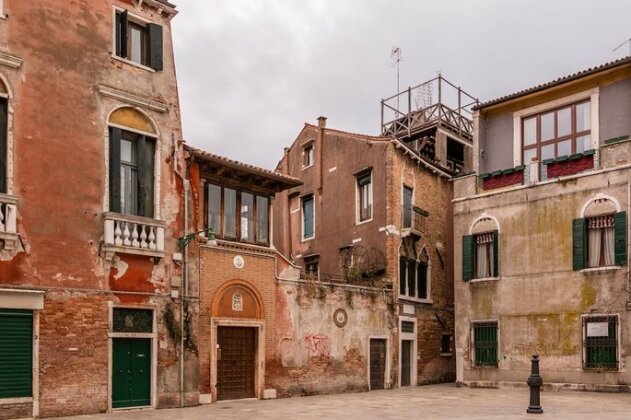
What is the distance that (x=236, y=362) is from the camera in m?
20.1

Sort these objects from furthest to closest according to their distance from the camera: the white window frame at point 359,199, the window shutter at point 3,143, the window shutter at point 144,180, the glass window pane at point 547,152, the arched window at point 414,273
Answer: the white window frame at point 359,199
the arched window at point 414,273
the glass window pane at point 547,152
the window shutter at point 144,180
the window shutter at point 3,143

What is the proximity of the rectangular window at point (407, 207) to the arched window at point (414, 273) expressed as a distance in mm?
883

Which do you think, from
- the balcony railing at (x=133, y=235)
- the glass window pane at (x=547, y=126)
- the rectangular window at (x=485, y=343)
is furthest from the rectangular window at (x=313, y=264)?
the balcony railing at (x=133, y=235)

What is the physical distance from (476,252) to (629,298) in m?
5.59

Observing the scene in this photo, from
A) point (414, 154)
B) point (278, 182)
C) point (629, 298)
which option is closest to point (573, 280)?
point (629, 298)

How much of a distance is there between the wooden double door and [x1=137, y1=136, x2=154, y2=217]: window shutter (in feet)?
13.6

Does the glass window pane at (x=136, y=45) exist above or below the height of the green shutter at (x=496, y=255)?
above

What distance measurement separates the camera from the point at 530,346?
23375 mm

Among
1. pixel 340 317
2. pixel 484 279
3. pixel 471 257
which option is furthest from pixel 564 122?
pixel 340 317

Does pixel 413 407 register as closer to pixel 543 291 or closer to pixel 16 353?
pixel 543 291

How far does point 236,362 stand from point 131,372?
3.75 metres

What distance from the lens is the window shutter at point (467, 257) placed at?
2517 cm

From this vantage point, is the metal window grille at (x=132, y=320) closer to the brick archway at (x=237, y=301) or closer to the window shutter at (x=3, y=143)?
the brick archway at (x=237, y=301)

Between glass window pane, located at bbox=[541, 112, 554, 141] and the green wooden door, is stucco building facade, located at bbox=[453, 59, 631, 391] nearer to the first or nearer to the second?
glass window pane, located at bbox=[541, 112, 554, 141]
